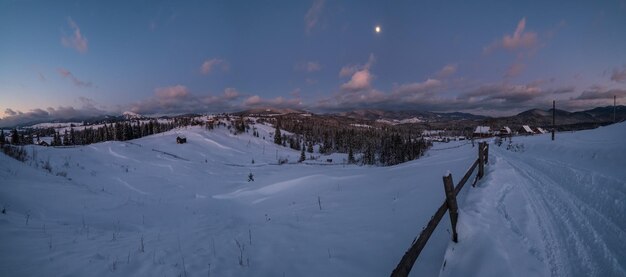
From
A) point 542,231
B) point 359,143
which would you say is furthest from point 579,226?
point 359,143

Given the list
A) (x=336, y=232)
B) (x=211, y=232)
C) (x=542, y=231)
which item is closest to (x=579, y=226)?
(x=542, y=231)

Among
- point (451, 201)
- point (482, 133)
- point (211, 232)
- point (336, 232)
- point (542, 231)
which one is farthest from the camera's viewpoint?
point (482, 133)

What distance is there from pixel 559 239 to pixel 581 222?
56.4 inches

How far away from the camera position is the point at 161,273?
15.9ft

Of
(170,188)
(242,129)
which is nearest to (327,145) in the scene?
(242,129)

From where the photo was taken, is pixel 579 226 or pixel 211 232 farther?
pixel 211 232

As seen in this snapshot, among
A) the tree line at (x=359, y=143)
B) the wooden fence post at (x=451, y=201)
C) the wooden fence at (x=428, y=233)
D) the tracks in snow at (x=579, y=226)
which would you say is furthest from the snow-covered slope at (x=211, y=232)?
the tree line at (x=359, y=143)

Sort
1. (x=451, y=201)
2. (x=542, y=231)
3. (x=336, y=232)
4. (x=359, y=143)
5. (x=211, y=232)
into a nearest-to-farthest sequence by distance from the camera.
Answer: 1. (x=451, y=201)
2. (x=542, y=231)
3. (x=336, y=232)
4. (x=211, y=232)
5. (x=359, y=143)

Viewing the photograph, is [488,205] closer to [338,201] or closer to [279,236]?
[279,236]

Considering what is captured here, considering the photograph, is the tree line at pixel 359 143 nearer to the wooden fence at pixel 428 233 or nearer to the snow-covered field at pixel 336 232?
the snow-covered field at pixel 336 232

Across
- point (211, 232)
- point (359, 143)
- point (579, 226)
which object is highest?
point (579, 226)

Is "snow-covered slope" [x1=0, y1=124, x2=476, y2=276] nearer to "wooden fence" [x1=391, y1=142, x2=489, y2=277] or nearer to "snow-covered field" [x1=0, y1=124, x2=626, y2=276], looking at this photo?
"snow-covered field" [x1=0, y1=124, x2=626, y2=276]

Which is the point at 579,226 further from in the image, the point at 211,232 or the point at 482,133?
the point at 482,133

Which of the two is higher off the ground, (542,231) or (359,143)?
(542,231)
